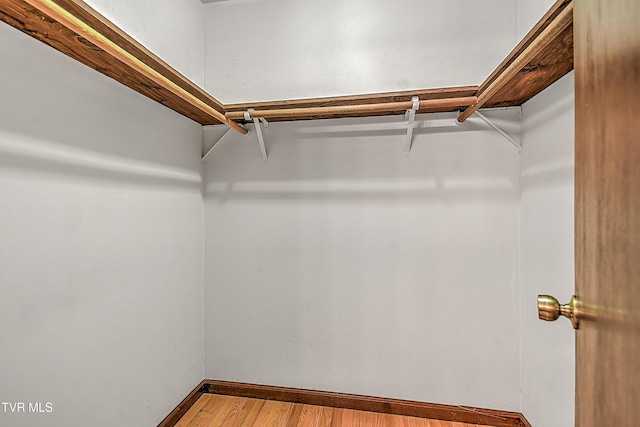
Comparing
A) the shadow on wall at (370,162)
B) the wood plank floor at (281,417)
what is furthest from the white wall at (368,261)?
the wood plank floor at (281,417)

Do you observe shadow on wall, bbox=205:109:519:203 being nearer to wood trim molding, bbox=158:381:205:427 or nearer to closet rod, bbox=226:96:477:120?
closet rod, bbox=226:96:477:120

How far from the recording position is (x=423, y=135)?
1716mm

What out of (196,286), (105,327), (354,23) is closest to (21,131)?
(105,327)

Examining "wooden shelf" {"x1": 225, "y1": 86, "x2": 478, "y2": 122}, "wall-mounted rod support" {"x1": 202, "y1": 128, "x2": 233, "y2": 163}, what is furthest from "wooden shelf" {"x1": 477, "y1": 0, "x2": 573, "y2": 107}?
"wall-mounted rod support" {"x1": 202, "y1": 128, "x2": 233, "y2": 163}

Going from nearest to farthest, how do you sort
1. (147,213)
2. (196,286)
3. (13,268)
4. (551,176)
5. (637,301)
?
(637,301)
(13,268)
(551,176)
(147,213)
(196,286)

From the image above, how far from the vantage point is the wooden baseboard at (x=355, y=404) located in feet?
5.39

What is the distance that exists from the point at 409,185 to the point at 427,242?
1.07 feet

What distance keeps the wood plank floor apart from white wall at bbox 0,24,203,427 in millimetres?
174

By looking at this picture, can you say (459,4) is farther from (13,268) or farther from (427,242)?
(13,268)

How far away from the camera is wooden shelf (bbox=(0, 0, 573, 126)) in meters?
0.86

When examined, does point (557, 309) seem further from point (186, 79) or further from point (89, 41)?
point (186, 79)

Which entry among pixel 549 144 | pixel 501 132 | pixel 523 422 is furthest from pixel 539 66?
pixel 523 422

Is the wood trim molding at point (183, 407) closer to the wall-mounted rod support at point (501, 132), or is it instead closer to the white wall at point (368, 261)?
the white wall at point (368, 261)

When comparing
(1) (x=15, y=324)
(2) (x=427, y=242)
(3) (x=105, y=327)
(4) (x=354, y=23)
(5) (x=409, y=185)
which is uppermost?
(4) (x=354, y=23)
